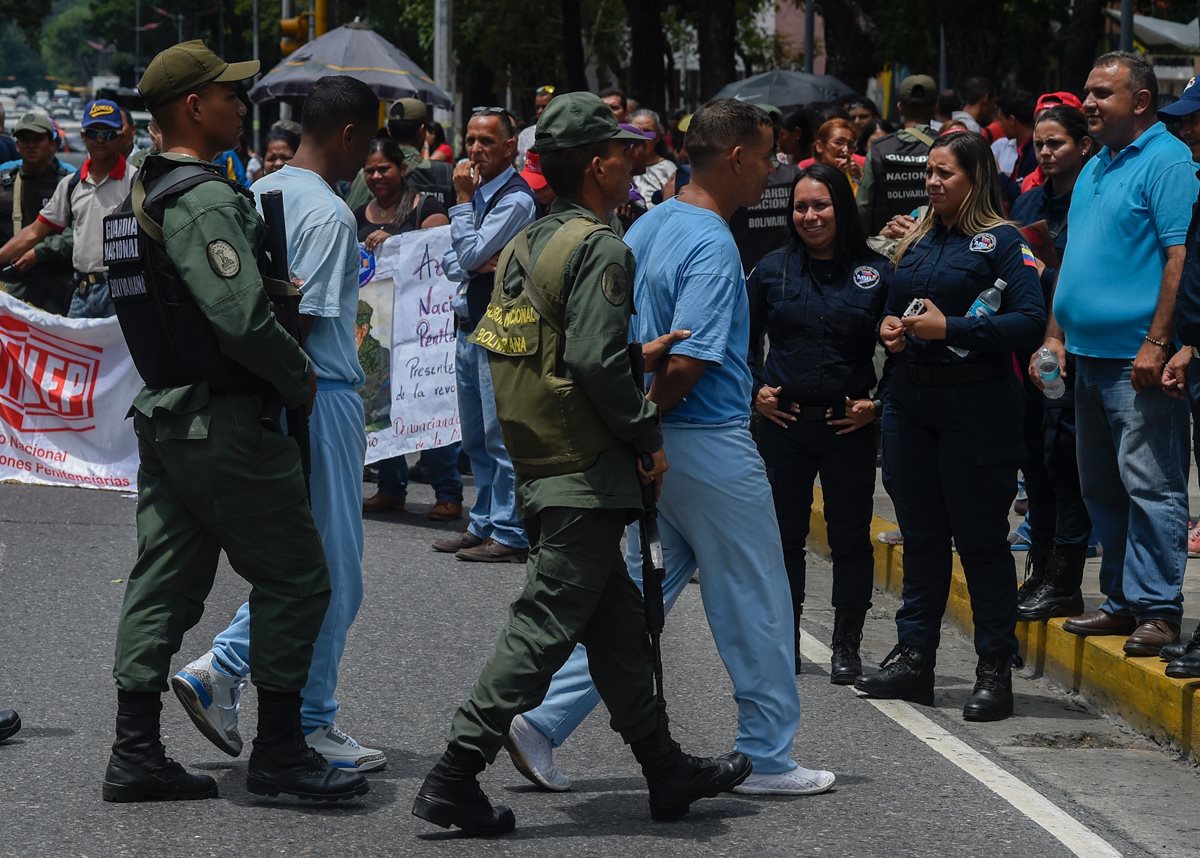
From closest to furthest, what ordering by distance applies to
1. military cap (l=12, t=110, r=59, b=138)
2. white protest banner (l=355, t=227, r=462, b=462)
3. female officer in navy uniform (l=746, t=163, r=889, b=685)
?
1. female officer in navy uniform (l=746, t=163, r=889, b=685)
2. white protest banner (l=355, t=227, r=462, b=462)
3. military cap (l=12, t=110, r=59, b=138)

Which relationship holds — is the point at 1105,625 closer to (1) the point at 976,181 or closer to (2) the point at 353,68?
(1) the point at 976,181

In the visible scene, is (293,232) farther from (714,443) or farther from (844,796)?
(844,796)

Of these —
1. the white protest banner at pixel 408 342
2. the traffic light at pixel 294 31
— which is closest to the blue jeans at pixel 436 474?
the white protest banner at pixel 408 342

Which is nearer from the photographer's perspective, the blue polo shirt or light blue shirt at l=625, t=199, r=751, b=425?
light blue shirt at l=625, t=199, r=751, b=425

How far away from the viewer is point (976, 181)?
6219 millimetres

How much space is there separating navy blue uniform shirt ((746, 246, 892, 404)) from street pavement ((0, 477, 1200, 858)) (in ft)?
3.57

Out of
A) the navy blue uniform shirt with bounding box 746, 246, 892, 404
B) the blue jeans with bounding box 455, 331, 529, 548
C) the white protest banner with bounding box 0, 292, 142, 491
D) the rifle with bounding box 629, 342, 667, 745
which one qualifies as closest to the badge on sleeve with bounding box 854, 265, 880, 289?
the navy blue uniform shirt with bounding box 746, 246, 892, 404

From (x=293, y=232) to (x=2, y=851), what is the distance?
72.3 inches

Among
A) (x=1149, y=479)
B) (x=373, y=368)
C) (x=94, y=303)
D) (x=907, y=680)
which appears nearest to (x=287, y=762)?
(x=907, y=680)

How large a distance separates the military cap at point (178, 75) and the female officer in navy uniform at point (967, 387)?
8.08 ft

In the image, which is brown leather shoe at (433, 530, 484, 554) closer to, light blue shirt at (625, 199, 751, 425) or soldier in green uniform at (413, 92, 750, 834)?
light blue shirt at (625, 199, 751, 425)

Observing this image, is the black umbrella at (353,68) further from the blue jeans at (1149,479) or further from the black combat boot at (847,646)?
the blue jeans at (1149,479)

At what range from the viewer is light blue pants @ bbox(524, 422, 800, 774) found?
16.6 ft

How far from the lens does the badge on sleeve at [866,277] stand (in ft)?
21.4
